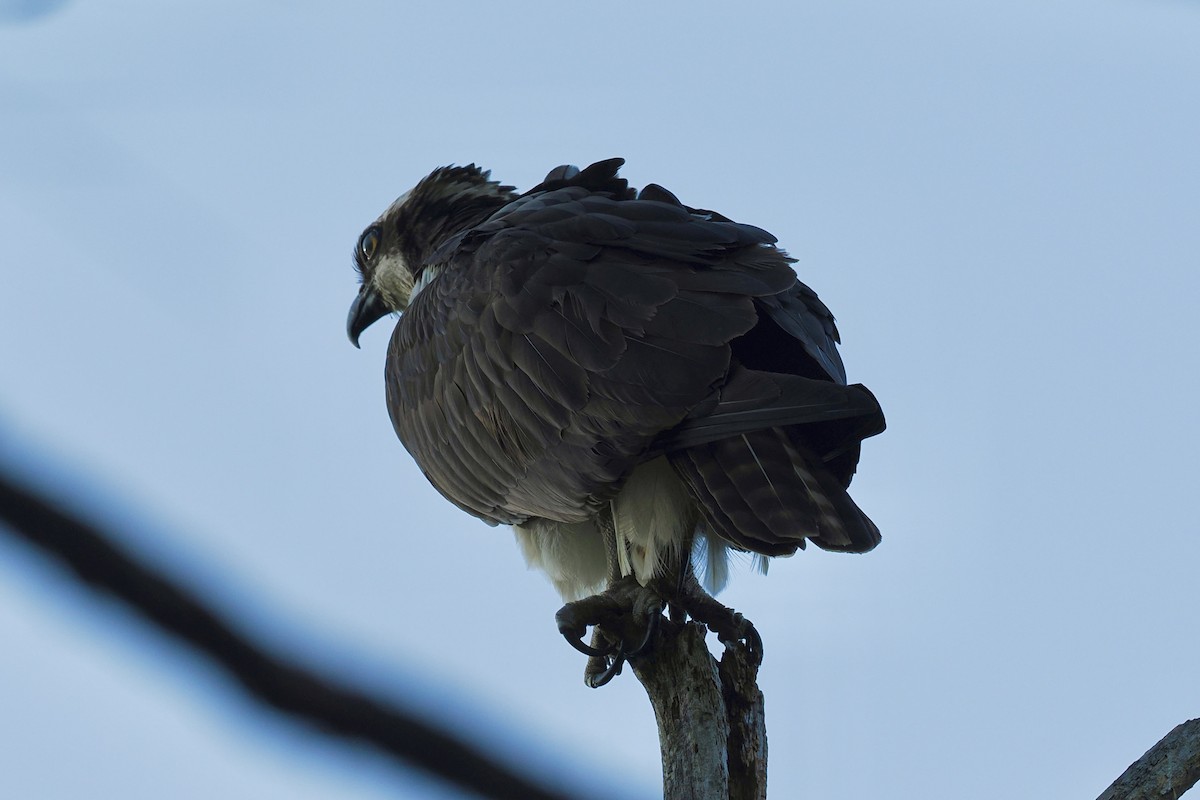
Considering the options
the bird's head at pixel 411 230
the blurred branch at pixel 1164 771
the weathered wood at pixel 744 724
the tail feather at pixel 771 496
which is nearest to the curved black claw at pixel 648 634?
the weathered wood at pixel 744 724

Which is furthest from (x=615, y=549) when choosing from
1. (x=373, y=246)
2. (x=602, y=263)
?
(x=373, y=246)

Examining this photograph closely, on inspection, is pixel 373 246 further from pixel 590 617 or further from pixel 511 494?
pixel 590 617

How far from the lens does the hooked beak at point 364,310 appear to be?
8.48 metres

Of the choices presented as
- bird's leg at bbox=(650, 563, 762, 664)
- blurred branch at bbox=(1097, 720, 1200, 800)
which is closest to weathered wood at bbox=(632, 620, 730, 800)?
bird's leg at bbox=(650, 563, 762, 664)

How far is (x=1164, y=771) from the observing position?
11.6 feet

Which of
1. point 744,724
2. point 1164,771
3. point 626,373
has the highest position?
point 626,373

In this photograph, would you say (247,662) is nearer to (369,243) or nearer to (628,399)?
(628,399)

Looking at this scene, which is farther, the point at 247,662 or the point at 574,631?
the point at 574,631

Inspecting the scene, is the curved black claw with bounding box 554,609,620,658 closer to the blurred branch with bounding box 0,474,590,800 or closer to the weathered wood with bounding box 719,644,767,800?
the weathered wood with bounding box 719,644,767,800

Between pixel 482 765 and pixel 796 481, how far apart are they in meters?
3.66

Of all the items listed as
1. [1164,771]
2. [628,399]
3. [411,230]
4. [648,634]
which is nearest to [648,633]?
[648,634]

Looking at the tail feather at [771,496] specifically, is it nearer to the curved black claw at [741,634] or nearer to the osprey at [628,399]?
the osprey at [628,399]

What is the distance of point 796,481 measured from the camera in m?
4.38

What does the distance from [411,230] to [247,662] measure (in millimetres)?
7448
